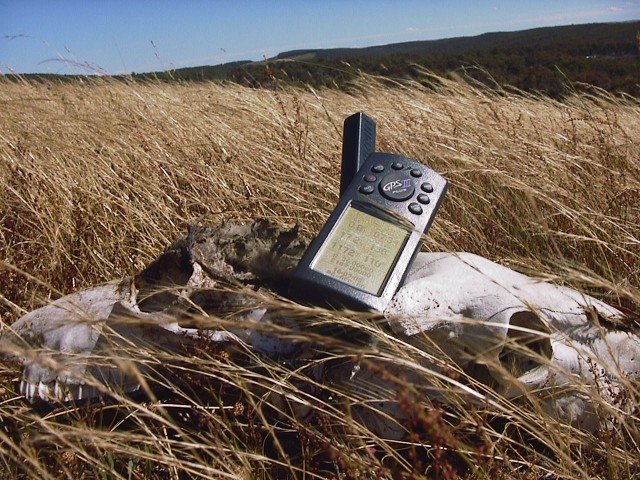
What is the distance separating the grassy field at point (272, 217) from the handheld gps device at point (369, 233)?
0.18 meters

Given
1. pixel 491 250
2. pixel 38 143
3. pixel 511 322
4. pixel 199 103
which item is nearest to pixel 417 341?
pixel 511 322

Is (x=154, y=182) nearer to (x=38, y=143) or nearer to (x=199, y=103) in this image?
(x=38, y=143)

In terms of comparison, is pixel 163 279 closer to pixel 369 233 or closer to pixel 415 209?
pixel 369 233

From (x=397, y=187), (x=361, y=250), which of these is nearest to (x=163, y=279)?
(x=361, y=250)

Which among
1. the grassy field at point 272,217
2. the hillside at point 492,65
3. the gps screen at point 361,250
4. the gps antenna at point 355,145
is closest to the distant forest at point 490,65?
the hillside at point 492,65

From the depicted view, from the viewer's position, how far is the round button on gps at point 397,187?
1669 mm

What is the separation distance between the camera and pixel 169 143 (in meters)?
3.27

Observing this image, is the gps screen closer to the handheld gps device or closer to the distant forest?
the handheld gps device

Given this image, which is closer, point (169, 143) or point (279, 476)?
point (279, 476)

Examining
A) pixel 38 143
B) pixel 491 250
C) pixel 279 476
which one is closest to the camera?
pixel 279 476

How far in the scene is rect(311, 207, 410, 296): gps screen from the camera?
147 centimetres

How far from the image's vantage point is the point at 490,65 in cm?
2108

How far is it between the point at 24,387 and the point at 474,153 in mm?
2153

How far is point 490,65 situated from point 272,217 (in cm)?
2065
